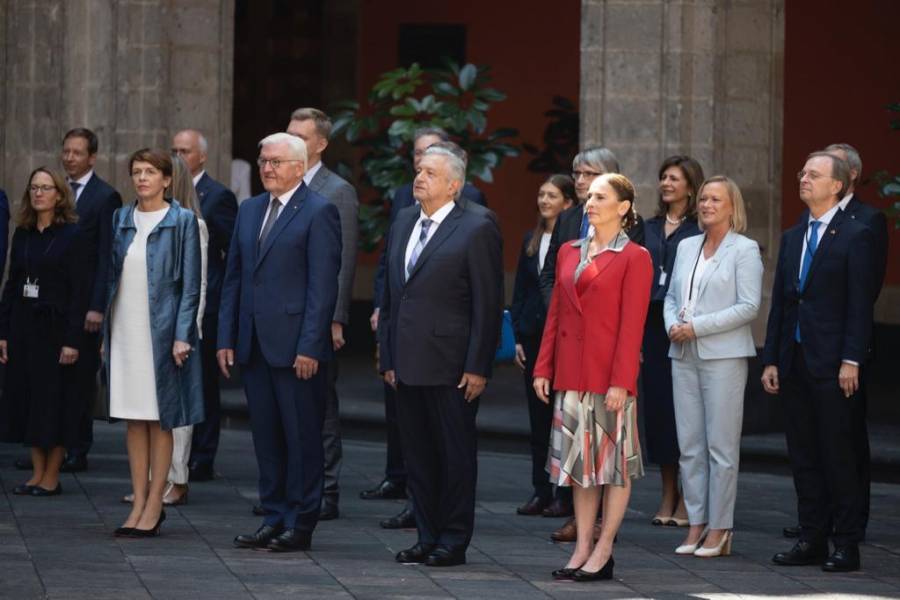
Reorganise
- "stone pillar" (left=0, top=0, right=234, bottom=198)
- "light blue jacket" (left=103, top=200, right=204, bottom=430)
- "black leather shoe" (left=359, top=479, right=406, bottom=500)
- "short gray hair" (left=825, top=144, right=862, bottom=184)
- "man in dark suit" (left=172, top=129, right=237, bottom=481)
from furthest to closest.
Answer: "stone pillar" (left=0, top=0, right=234, bottom=198)
"man in dark suit" (left=172, top=129, right=237, bottom=481)
"black leather shoe" (left=359, top=479, right=406, bottom=500)
"short gray hair" (left=825, top=144, right=862, bottom=184)
"light blue jacket" (left=103, top=200, right=204, bottom=430)

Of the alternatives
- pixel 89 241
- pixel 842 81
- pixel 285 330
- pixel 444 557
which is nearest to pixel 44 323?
pixel 89 241

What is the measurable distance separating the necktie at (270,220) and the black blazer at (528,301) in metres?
1.81

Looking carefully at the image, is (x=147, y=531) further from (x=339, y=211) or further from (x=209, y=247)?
(x=209, y=247)

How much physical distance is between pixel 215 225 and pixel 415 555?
331 centimetres

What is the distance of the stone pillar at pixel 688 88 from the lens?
1405 centimetres

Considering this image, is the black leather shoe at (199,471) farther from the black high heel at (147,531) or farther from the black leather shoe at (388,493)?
the black high heel at (147,531)

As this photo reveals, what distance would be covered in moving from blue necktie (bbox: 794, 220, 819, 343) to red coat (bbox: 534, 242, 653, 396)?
1.04 meters

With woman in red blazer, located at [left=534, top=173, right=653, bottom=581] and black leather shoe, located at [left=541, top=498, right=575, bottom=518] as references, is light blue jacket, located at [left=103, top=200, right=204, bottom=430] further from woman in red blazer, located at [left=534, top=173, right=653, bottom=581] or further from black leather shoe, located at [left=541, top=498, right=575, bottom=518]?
black leather shoe, located at [left=541, top=498, right=575, bottom=518]

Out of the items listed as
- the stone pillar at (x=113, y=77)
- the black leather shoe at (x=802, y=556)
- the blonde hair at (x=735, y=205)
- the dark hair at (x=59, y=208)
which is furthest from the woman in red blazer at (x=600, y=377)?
the stone pillar at (x=113, y=77)

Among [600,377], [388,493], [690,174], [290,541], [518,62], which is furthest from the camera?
[518,62]

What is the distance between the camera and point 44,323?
11.3 m

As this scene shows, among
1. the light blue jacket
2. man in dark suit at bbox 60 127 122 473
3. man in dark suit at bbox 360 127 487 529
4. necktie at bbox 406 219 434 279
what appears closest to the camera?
necktie at bbox 406 219 434 279

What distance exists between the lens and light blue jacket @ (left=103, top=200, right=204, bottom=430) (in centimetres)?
947

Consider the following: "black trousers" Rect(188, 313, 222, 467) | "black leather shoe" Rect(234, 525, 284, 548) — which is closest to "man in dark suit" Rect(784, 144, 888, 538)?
"black leather shoe" Rect(234, 525, 284, 548)
